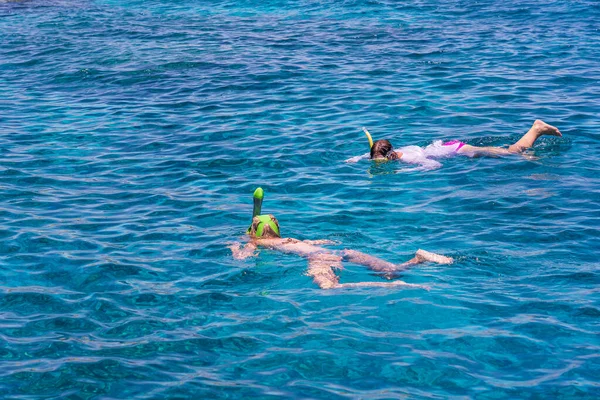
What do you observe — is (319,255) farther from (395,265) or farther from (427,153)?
(427,153)

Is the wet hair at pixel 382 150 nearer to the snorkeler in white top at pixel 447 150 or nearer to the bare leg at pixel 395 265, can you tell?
the snorkeler in white top at pixel 447 150

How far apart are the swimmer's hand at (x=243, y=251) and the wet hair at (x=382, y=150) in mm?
3777

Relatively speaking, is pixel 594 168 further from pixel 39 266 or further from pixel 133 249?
pixel 39 266

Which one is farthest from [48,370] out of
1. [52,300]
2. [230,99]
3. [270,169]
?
[230,99]

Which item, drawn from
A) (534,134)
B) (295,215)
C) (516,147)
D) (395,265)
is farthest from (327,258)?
(534,134)

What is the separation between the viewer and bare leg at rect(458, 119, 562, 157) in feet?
41.2

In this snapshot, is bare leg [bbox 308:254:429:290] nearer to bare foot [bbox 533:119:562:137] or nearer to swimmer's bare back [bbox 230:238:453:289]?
swimmer's bare back [bbox 230:238:453:289]

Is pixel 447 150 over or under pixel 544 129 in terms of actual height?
under

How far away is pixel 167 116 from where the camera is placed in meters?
16.1

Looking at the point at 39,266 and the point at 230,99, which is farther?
the point at 230,99

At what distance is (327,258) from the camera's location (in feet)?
29.8

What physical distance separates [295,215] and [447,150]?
3.41m

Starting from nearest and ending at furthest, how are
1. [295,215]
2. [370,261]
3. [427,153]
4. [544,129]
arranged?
[370,261] < [295,215] < [544,129] < [427,153]

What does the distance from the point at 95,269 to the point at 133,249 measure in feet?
2.51
